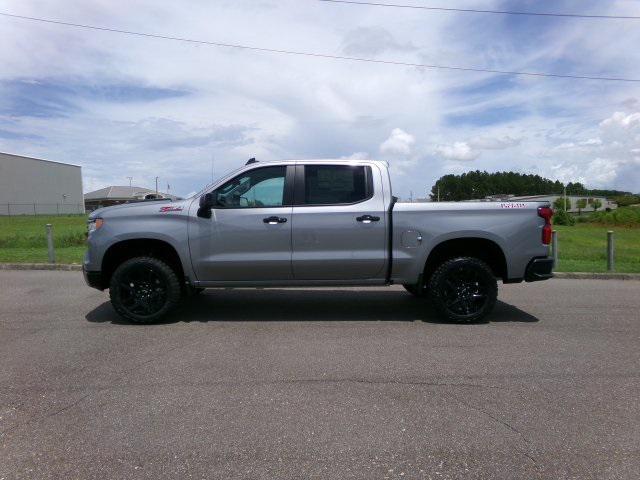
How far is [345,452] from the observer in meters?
3.24

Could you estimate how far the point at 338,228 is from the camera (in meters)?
6.27

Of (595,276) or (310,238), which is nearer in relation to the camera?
(310,238)

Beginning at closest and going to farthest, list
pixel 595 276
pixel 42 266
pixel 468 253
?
pixel 468 253, pixel 595 276, pixel 42 266

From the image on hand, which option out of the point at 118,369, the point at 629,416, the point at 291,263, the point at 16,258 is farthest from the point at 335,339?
the point at 16,258

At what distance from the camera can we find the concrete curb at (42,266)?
11805 mm

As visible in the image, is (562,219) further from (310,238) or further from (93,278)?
(93,278)

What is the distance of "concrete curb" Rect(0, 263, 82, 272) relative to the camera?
11805mm

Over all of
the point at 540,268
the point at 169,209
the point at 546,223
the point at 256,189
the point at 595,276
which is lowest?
the point at 595,276

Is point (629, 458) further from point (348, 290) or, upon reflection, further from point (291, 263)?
point (348, 290)

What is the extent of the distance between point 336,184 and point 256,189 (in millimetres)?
984

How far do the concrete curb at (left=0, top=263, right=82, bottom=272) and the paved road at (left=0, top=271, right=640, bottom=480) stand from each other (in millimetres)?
4910

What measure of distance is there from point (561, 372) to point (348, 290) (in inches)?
180

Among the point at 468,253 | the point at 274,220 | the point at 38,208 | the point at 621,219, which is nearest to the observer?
the point at 274,220

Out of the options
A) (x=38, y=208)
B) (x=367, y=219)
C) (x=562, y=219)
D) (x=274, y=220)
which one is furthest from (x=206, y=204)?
(x=38, y=208)
